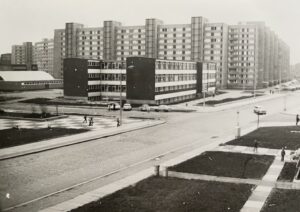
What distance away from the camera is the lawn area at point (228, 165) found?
32.0 meters

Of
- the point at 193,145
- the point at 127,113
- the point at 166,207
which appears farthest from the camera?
the point at 127,113

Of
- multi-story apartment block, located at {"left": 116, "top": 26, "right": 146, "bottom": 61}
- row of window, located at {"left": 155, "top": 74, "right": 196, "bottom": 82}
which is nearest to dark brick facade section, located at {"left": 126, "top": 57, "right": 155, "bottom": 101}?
row of window, located at {"left": 155, "top": 74, "right": 196, "bottom": 82}

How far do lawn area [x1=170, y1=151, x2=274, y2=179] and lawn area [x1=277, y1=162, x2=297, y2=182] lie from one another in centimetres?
127

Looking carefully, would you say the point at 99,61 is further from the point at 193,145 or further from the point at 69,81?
the point at 193,145

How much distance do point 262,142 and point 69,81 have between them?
2434 inches

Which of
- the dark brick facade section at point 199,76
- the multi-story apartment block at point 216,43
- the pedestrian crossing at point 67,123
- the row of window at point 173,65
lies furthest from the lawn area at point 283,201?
the multi-story apartment block at point 216,43

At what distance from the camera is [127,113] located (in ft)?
247

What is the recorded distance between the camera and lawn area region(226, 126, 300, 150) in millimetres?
44500

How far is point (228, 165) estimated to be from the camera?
113 ft

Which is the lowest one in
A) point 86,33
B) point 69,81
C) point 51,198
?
point 51,198

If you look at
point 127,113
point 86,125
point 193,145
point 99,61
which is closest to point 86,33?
point 99,61

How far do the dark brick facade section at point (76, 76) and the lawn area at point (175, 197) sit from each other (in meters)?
69.6

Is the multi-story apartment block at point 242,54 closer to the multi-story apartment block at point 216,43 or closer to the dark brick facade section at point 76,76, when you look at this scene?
the multi-story apartment block at point 216,43

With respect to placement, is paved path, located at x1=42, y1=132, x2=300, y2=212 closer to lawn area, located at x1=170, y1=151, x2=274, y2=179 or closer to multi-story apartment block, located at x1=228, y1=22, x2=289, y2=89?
lawn area, located at x1=170, y1=151, x2=274, y2=179
